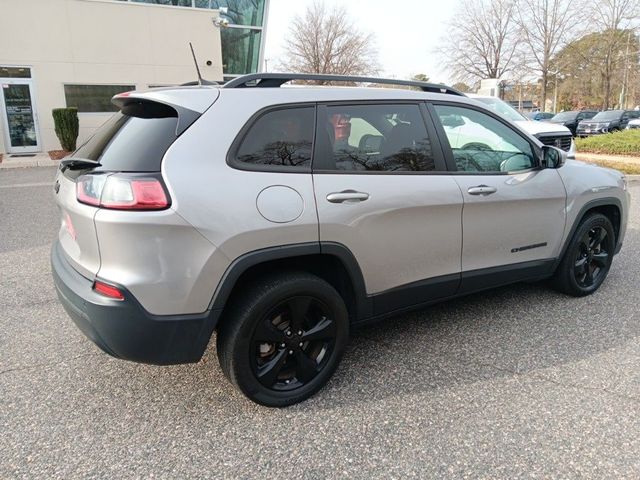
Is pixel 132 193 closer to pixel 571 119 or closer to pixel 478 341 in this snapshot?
pixel 478 341

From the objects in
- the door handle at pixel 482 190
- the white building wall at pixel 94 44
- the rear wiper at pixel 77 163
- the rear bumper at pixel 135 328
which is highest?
the white building wall at pixel 94 44

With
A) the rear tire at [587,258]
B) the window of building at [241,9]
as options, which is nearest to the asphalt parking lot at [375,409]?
the rear tire at [587,258]

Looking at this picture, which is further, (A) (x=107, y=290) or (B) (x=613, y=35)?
(B) (x=613, y=35)

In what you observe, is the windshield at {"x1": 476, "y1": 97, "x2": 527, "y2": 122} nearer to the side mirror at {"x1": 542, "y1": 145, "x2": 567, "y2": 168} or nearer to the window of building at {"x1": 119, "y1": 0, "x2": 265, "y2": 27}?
the side mirror at {"x1": 542, "y1": 145, "x2": 567, "y2": 168}

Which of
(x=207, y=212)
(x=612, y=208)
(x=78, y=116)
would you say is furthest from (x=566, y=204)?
(x=78, y=116)

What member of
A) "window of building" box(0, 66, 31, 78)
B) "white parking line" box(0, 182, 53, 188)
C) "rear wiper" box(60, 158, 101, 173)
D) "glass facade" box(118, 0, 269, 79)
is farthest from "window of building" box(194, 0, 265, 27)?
"rear wiper" box(60, 158, 101, 173)

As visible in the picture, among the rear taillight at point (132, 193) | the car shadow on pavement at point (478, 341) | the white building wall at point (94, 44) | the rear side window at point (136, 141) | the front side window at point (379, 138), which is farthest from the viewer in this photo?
the white building wall at point (94, 44)

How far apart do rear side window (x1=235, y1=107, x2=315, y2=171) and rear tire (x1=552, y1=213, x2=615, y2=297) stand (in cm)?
257

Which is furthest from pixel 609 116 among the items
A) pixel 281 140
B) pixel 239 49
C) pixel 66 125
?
pixel 281 140

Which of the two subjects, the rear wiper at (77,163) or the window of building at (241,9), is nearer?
the rear wiper at (77,163)

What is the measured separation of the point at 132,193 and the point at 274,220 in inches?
26.8

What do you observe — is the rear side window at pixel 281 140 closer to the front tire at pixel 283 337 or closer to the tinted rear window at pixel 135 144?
the tinted rear window at pixel 135 144

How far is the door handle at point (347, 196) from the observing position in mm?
2631

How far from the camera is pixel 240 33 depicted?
18.9 metres
